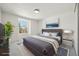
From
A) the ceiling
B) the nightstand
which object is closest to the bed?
the nightstand

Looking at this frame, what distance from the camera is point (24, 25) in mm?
2141

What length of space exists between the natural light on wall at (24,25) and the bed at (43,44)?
177mm

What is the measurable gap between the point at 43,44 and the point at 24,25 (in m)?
0.60

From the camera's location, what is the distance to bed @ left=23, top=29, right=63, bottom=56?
1847 millimetres

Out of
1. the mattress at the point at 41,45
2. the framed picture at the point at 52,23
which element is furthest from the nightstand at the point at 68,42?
the framed picture at the point at 52,23

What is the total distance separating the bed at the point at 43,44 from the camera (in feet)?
6.06

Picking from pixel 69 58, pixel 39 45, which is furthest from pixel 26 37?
pixel 69 58

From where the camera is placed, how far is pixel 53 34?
2.06 meters

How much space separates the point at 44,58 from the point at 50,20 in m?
0.77

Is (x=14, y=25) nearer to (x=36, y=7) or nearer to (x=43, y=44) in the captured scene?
(x=36, y=7)

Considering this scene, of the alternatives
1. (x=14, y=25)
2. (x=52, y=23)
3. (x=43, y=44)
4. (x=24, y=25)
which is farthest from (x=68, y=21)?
(x=14, y=25)

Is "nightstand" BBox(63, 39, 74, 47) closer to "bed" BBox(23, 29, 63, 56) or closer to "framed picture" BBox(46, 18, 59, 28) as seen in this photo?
"bed" BBox(23, 29, 63, 56)

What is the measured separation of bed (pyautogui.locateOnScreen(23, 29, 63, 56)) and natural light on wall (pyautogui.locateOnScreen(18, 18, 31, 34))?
18cm

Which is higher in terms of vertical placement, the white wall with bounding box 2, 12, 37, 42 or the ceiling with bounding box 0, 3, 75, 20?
the ceiling with bounding box 0, 3, 75, 20
